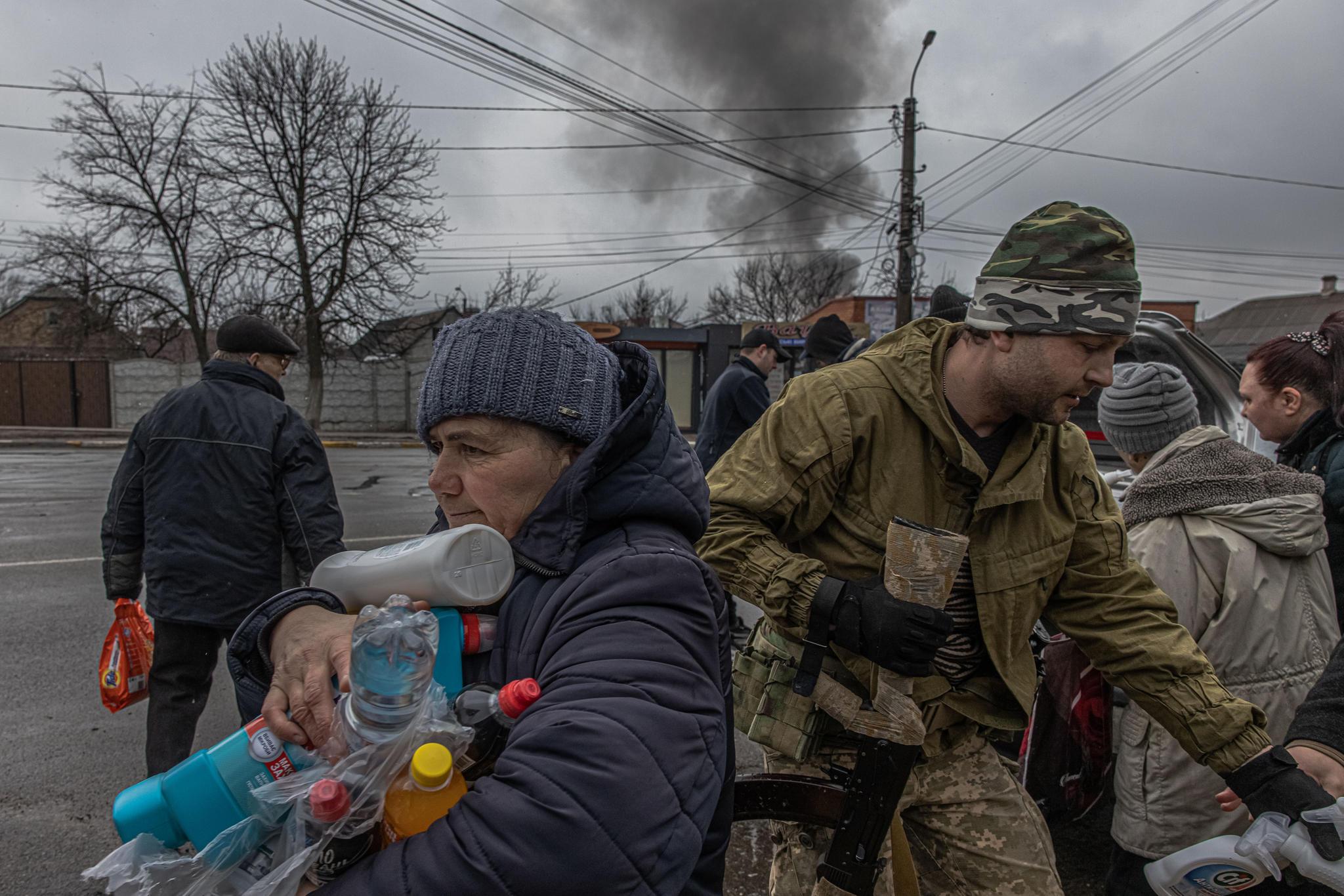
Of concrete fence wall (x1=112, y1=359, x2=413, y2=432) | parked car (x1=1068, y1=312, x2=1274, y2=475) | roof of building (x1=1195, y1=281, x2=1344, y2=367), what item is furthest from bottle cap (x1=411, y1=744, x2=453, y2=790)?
roof of building (x1=1195, y1=281, x2=1344, y2=367)

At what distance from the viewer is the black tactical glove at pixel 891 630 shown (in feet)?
5.34

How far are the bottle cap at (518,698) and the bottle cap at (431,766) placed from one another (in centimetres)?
9

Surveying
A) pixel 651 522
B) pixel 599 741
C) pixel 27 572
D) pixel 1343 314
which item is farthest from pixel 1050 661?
pixel 27 572

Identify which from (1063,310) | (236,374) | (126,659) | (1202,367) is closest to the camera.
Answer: (1063,310)

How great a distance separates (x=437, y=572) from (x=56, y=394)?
30832 mm

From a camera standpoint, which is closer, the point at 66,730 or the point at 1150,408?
the point at 1150,408

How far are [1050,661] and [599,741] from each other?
2.45 m

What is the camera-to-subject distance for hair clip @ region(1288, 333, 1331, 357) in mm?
2959

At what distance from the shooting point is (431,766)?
0.89 meters

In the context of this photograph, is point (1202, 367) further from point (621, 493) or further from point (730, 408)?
point (621, 493)

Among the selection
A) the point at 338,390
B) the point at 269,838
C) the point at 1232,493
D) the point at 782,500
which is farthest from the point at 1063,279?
the point at 338,390

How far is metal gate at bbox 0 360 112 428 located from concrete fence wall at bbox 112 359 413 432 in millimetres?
471

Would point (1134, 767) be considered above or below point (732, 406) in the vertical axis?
below

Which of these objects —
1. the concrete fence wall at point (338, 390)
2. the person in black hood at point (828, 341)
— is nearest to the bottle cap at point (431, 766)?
the person in black hood at point (828, 341)
